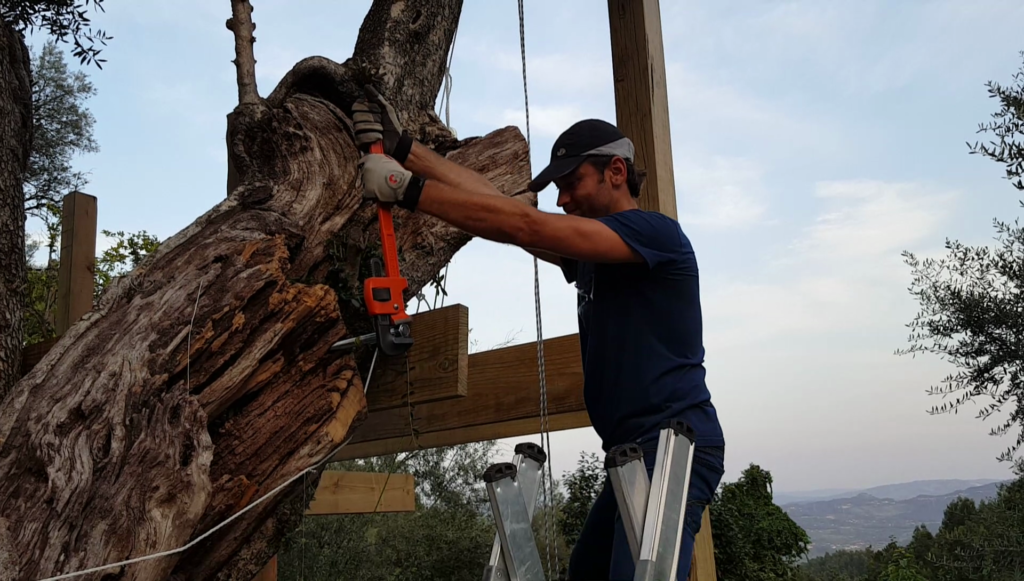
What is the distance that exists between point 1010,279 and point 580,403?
4.90 metres

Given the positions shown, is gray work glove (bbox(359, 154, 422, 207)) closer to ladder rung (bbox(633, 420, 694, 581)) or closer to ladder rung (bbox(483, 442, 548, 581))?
ladder rung (bbox(483, 442, 548, 581))

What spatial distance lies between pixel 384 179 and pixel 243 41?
1383 mm

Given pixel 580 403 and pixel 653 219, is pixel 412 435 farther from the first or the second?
pixel 653 219

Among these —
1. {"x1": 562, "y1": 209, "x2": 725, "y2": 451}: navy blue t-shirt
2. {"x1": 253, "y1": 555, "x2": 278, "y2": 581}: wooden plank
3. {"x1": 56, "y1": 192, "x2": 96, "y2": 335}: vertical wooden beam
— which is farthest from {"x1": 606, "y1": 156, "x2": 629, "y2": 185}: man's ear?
{"x1": 56, "y1": 192, "x2": 96, "y2": 335}: vertical wooden beam

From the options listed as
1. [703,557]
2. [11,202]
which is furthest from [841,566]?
[11,202]

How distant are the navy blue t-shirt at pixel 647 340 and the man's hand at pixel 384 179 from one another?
577 millimetres

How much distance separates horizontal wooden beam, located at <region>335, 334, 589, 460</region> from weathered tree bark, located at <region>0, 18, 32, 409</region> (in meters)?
1.46

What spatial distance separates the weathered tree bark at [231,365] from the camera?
2291mm

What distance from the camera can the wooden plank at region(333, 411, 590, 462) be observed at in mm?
3201

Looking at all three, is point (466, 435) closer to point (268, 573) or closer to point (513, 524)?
point (513, 524)

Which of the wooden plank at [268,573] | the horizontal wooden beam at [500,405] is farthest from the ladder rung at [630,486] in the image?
the wooden plank at [268,573]

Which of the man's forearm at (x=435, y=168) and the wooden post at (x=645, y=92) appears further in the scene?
the wooden post at (x=645, y=92)

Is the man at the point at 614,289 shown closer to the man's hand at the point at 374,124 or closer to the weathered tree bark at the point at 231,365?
the man's hand at the point at 374,124

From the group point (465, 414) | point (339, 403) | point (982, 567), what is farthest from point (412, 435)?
point (982, 567)
